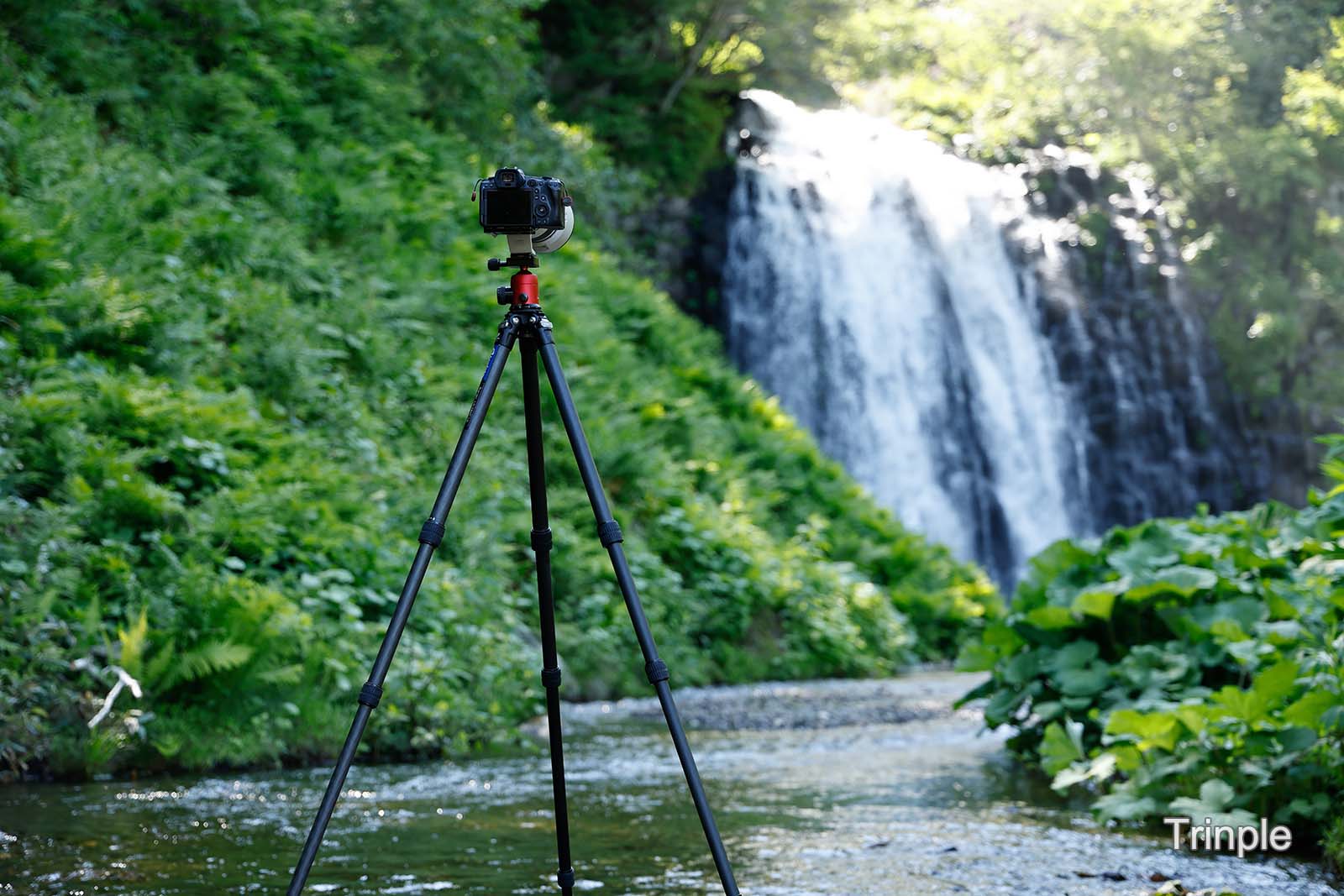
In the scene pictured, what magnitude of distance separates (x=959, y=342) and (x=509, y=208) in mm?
18391

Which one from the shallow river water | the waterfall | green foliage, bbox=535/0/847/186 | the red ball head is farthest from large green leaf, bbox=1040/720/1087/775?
green foliage, bbox=535/0/847/186

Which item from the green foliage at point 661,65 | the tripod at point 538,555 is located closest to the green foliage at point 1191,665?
the tripod at point 538,555

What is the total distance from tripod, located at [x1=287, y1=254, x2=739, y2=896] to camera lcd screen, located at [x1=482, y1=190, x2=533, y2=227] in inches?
3.8

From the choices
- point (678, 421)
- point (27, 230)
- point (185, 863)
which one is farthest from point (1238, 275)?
point (185, 863)

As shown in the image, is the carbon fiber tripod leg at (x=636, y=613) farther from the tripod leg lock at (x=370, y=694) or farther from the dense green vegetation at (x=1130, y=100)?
the dense green vegetation at (x=1130, y=100)

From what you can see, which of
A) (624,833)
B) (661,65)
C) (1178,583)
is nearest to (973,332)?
(661,65)

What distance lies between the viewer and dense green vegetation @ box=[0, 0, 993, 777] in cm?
560

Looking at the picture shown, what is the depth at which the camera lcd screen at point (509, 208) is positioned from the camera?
2830mm

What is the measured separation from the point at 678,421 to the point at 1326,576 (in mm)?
8949

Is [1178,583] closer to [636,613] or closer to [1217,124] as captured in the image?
[636,613]

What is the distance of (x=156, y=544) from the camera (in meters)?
5.96

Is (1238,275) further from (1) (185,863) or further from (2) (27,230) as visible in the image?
(1) (185,863)

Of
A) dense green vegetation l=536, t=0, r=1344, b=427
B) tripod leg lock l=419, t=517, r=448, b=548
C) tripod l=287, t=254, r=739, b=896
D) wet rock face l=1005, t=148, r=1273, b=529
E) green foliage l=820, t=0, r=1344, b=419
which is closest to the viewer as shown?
tripod l=287, t=254, r=739, b=896

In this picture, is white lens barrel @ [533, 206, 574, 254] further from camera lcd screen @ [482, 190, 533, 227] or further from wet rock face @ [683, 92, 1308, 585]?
wet rock face @ [683, 92, 1308, 585]
